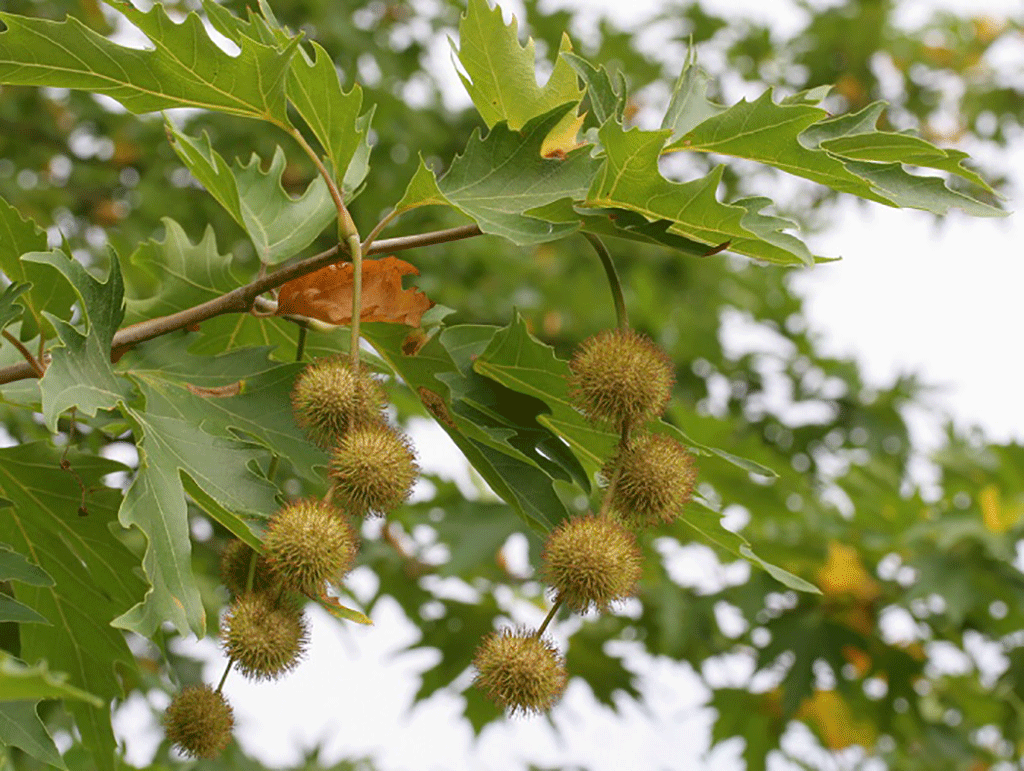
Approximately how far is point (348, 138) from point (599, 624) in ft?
9.73

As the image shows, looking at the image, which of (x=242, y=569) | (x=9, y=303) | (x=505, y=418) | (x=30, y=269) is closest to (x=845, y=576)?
(x=505, y=418)

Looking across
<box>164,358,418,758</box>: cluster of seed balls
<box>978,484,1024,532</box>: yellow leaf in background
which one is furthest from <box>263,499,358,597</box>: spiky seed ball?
<box>978,484,1024,532</box>: yellow leaf in background

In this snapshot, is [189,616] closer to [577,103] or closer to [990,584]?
[577,103]

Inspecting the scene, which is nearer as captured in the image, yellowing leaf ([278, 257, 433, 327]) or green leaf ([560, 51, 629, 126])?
green leaf ([560, 51, 629, 126])

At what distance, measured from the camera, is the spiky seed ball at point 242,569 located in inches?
61.9

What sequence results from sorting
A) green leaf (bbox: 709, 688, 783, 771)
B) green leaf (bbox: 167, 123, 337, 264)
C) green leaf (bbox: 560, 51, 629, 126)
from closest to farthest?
1. green leaf (bbox: 560, 51, 629, 126)
2. green leaf (bbox: 167, 123, 337, 264)
3. green leaf (bbox: 709, 688, 783, 771)

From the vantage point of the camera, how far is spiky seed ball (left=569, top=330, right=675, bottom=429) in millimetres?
1589

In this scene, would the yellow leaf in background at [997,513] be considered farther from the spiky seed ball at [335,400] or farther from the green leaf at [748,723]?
the spiky seed ball at [335,400]

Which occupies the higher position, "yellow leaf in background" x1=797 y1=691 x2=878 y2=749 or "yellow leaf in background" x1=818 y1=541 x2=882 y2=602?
"yellow leaf in background" x1=818 y1=541 x2=882 y2=602

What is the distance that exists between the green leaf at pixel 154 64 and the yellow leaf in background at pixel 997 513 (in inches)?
118

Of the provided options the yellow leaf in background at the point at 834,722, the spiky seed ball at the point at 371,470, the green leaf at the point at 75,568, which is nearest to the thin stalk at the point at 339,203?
the spiky seed ball at the point at 371,470

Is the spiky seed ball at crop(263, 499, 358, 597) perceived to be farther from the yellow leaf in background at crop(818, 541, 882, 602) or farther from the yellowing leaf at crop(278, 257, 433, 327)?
the yellow leaf in background at crop(818, 541, 882, 602)

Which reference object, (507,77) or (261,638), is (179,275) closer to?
(507,77)

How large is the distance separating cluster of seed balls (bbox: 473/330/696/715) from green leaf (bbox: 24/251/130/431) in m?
0.59
